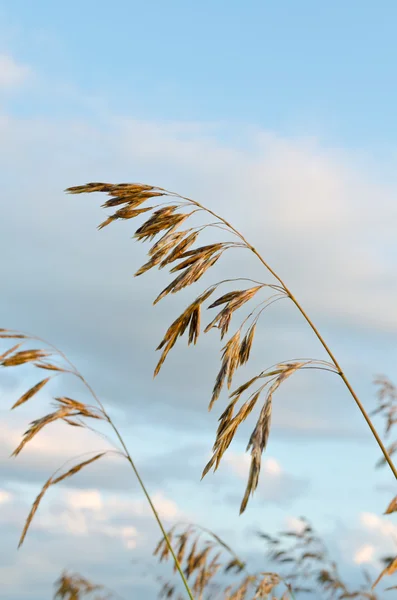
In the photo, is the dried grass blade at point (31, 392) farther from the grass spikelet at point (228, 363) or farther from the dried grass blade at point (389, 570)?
the dried grass blade at point (389, 570)

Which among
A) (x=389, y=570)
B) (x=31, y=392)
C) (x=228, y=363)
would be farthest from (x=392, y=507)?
(x=31, y=392)

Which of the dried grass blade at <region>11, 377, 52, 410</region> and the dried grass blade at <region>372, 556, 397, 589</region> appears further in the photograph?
the dried grass blade at <region>11, 377, 52, 410</region>

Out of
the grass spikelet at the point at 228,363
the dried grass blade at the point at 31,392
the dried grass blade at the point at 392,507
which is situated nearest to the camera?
the dried grass blade at the point at 392,507

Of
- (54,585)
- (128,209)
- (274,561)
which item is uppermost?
(128,209)

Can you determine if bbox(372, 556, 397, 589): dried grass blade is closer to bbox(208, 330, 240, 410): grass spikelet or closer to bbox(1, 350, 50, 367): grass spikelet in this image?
bbox(208, 330, 240, 410): grass spikelet

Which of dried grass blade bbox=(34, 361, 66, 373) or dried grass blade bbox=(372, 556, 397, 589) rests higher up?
dried grass blade bbox=(34, 361, 66, 373)

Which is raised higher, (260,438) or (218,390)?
(218,390)

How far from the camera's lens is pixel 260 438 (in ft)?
7.00

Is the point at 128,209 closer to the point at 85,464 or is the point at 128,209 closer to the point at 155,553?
the point at 85,464

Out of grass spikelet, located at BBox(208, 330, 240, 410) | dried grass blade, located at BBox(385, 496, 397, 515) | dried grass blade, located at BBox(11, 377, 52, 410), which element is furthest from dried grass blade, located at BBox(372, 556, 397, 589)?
dried grass blade, located at BBox(11, 377, 52, 410)

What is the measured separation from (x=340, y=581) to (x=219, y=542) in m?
0.87

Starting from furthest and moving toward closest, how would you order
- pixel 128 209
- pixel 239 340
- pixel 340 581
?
1. pixel 340 581
2. pixel 128 209
3. pixel 239 340

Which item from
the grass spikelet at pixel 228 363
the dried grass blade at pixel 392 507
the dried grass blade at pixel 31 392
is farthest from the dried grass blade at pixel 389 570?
the dried grass blade at pixel 31 392

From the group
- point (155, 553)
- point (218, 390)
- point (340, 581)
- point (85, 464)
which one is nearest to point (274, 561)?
point (340, 581)
